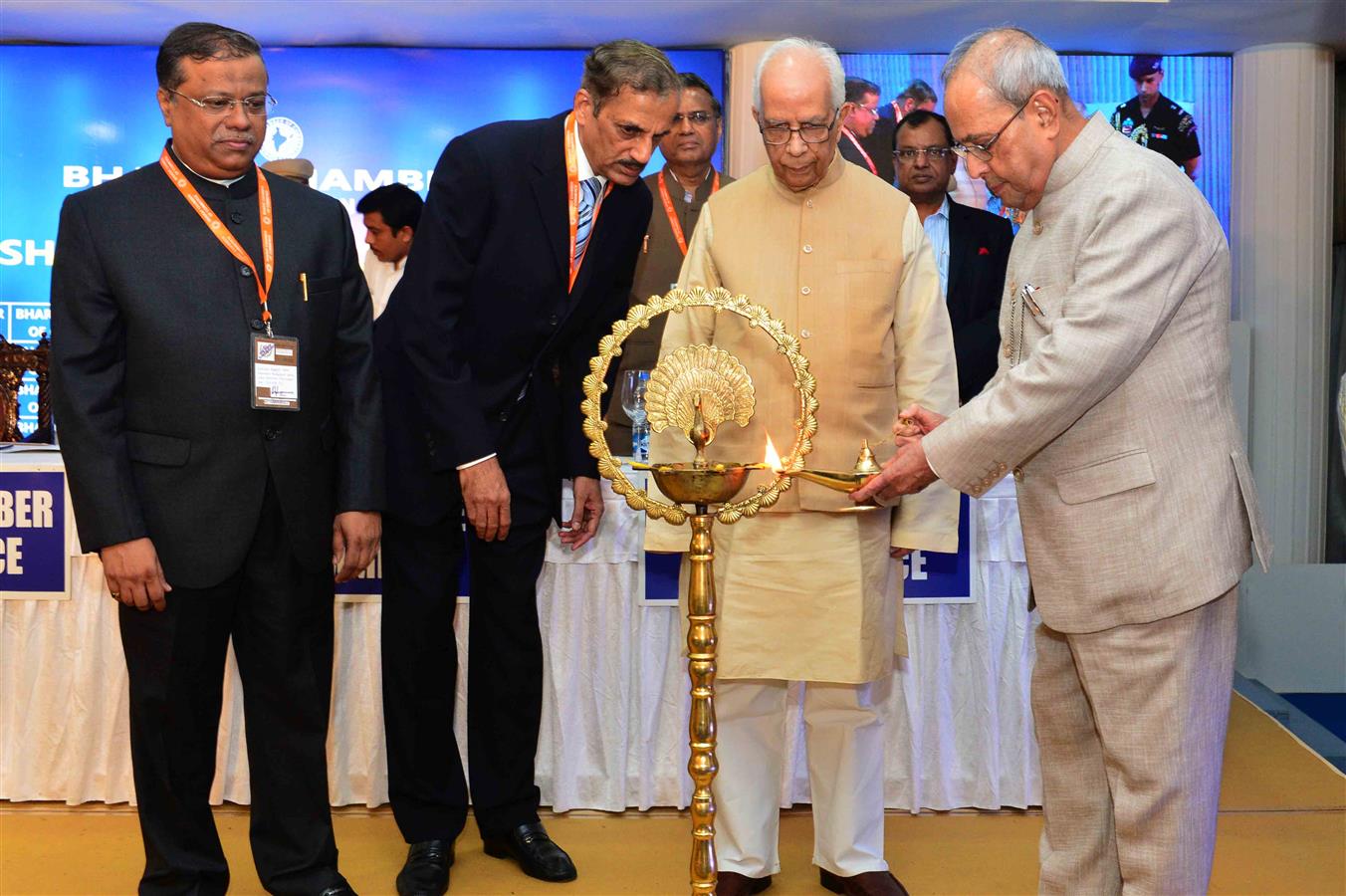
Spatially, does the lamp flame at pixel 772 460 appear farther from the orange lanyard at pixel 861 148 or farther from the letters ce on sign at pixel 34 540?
the orange lanyard at pixel 861 148

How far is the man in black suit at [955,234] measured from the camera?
4.17 meters

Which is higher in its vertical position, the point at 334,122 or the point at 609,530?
the point at 334,122

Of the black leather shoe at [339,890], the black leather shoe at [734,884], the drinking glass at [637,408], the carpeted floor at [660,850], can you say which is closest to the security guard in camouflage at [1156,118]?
the carpeted floor at [660,850]

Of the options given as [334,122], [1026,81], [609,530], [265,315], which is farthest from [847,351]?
[334,122]

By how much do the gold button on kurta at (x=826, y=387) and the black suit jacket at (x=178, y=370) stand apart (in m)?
0.77

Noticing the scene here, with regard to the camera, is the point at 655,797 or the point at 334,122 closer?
the point at 655,797

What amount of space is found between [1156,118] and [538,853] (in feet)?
18.0

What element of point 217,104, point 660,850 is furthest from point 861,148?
point 217,104

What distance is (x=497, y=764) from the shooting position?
3141 mm

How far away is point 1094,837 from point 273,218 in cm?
198

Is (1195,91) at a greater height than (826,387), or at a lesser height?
greater

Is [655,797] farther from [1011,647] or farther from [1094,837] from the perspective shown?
[1094,837]

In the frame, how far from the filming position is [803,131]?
266cm

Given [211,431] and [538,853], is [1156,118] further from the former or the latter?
[211,431]
